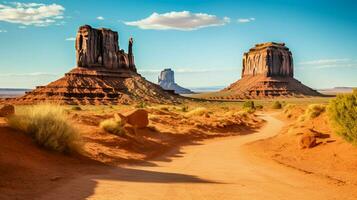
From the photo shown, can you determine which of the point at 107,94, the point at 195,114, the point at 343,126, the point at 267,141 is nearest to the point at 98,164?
the point at 343,126

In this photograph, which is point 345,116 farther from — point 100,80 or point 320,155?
point 100,80

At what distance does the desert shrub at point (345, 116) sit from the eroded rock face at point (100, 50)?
11707 centimetres

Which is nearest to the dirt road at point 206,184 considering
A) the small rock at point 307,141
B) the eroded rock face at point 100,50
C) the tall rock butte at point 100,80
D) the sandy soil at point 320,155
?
the sandy soil at point 320,155

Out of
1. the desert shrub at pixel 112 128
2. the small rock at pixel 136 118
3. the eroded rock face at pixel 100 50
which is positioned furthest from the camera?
the eroded rock face at pixel 100 50

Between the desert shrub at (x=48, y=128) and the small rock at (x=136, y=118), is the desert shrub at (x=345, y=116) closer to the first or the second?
the desert shrub at (x=48, y=128)

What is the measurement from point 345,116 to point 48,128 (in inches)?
505

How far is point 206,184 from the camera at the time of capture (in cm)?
1116

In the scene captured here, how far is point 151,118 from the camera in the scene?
109 ft

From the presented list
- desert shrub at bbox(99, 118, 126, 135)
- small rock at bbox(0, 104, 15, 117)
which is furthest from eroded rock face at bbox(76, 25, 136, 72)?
small rock at bbox(0, 104, 15, 117)

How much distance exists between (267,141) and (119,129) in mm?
9563

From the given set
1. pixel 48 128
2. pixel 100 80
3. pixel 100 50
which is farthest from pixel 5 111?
pixel 100 50

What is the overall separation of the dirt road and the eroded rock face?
119205mm

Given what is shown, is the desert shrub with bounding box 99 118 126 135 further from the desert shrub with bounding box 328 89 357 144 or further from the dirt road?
the desert shrub with bounding box 328 89 357 144

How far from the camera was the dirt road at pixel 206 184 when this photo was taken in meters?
9.39
